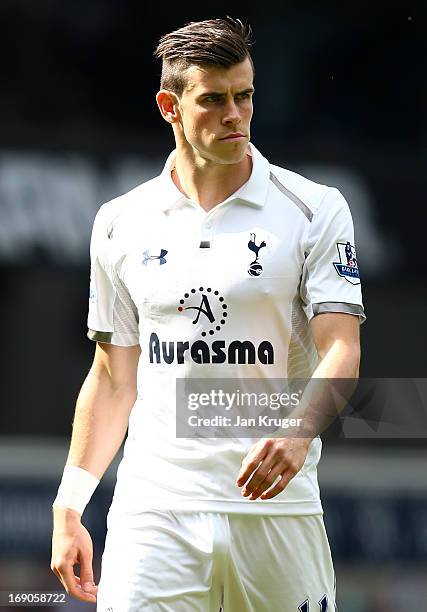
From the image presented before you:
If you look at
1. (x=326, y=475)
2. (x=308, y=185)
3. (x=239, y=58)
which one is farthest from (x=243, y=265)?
(x=326, y=475)

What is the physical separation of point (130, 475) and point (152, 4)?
3195 mm

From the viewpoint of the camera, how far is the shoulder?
3391 mm

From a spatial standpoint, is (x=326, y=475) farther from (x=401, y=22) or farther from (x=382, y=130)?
(x=401, y=22)

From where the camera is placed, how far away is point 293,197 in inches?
135

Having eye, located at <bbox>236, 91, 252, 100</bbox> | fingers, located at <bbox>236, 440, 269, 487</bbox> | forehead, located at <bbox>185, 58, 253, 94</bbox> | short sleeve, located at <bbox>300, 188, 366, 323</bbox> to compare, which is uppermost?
forehead, located at <bbox>185, 58, 253, 94</bbox>

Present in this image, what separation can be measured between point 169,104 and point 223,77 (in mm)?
225

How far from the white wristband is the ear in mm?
940

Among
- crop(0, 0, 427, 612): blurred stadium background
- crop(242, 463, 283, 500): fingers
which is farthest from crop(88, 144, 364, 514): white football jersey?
crop(0, 0, 427, 612): blurred stadium background

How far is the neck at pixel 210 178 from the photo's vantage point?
3475 mm

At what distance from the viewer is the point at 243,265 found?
3.33 metres

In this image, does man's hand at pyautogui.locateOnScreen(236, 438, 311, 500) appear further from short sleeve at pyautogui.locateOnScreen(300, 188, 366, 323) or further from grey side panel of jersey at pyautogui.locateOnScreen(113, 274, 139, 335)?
grey side panel of jersey at pyautogui.locateOnScreen(113, 274, 139, 335)

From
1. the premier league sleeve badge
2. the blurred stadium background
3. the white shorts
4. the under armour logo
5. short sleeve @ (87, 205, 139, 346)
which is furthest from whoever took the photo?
the blurred stadium background

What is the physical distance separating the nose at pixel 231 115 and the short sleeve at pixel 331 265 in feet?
0.99

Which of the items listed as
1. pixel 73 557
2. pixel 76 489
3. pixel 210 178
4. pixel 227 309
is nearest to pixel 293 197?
pixel 210 178
